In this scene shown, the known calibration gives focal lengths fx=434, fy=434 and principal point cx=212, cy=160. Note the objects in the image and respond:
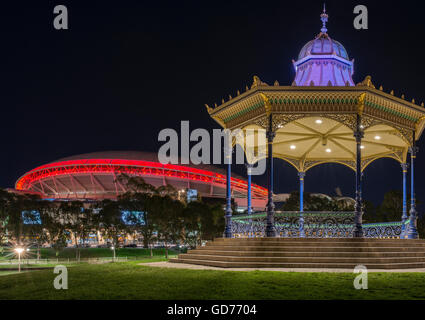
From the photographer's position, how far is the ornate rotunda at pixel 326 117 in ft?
55.3

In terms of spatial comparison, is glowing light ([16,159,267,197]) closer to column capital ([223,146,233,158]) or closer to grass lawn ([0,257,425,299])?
column capital ([223,146,233,158])

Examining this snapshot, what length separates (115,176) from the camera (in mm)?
85438

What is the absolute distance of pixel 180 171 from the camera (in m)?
89.7

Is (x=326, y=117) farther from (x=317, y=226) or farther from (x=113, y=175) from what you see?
(x=113, y=175)

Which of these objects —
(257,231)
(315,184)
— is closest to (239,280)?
(257,231)

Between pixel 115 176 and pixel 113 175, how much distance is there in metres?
2.11

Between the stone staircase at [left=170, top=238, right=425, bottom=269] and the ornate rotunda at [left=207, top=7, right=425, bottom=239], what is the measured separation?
3.10 feet

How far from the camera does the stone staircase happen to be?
14.3 m

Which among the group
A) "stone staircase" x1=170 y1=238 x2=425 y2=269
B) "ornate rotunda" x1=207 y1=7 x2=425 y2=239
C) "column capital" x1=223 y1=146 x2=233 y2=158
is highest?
"ornate rotunda" x1=207 y1=7 x2=425 y2=239

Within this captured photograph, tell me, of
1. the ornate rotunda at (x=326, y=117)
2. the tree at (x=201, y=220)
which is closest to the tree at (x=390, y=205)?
the tree at (x=201, y=220)

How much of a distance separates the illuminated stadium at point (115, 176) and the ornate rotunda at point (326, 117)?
2368 inches

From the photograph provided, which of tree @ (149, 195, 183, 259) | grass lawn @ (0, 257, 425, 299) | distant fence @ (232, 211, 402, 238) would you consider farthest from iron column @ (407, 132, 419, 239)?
tree @ (149, 195, 183, 259)
